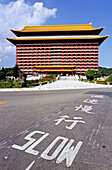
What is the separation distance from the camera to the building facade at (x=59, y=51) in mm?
61000

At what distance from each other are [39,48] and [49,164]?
6583cm

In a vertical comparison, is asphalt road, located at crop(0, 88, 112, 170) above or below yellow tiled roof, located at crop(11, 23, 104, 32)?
below

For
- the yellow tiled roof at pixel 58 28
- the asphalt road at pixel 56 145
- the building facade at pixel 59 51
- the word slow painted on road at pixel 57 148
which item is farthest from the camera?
the yellow tiled roof at pixel 58 28

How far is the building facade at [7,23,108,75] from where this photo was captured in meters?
61.0

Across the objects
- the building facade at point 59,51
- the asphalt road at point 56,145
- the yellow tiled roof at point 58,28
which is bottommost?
the asphalt road at point 56,145

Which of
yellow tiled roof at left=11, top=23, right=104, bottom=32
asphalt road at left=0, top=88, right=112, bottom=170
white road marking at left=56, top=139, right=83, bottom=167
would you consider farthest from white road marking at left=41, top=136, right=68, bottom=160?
yellow tiled roof at left=11, top=23, right=104, bottom=32

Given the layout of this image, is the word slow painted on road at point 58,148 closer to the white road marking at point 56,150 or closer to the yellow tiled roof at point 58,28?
the white road marking at point 56,150

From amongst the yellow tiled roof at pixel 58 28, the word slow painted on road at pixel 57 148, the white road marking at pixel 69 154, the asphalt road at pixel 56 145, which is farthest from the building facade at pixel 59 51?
the white road marking at pixel 69 154

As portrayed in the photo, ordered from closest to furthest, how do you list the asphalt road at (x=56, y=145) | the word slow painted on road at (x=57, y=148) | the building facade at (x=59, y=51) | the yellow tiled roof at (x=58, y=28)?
1. the asphalt road at (x=56, y=145)
2. the word slow painted on road at (x=57, y=148)
3. the building facade at (x=59, y=51)
4. the yellow tiled roof at (x=58, y=28)

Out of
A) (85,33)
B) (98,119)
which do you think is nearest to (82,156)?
(98,119)

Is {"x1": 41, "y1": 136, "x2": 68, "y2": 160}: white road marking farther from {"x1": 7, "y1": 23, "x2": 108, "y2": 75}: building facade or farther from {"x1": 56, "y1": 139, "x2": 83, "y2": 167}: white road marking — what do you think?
{"x1": 7, "y1": 23, "x2": 108, "y2": 75}: building facade

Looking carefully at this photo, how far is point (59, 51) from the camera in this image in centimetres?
6244

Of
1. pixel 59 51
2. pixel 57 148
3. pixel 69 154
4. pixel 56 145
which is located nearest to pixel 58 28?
pixel 59 51

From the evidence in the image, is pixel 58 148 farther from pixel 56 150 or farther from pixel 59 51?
pixel 59 51
